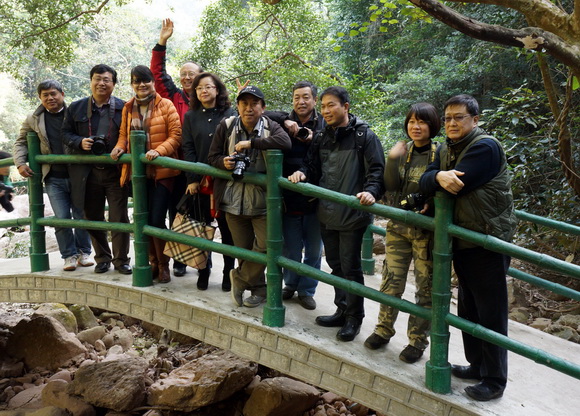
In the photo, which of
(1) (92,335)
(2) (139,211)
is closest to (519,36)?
(2) (139,211)

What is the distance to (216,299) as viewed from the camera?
11.9 feet

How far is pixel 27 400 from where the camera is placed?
207 inches

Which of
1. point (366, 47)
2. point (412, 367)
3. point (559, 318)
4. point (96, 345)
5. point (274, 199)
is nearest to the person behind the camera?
point (412, 367)

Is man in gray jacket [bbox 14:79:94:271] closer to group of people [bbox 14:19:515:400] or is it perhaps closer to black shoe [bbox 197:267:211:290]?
group of people [bbox 14:19:515:400]

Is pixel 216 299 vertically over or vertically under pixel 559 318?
over

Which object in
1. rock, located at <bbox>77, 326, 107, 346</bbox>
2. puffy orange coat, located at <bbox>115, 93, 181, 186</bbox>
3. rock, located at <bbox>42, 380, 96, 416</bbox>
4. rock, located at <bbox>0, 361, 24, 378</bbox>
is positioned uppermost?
puffy orange coat, located at <bbox>115, 93, 181, 186</bbox>

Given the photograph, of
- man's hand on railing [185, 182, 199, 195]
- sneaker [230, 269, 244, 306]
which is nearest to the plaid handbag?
man's hand on railing [185, 182, 199, 195]

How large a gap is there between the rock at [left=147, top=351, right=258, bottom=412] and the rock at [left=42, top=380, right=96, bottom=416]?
1.93ft

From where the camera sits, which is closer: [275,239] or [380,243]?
[275,239]

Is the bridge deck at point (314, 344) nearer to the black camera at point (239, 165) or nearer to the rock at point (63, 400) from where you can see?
the black camera at point (239, 165)

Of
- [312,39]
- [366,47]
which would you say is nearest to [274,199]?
[312,39]

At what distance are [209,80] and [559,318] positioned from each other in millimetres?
4920

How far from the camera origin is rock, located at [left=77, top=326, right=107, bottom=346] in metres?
6.56

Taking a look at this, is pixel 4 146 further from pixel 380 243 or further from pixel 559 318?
pixel 559 318
